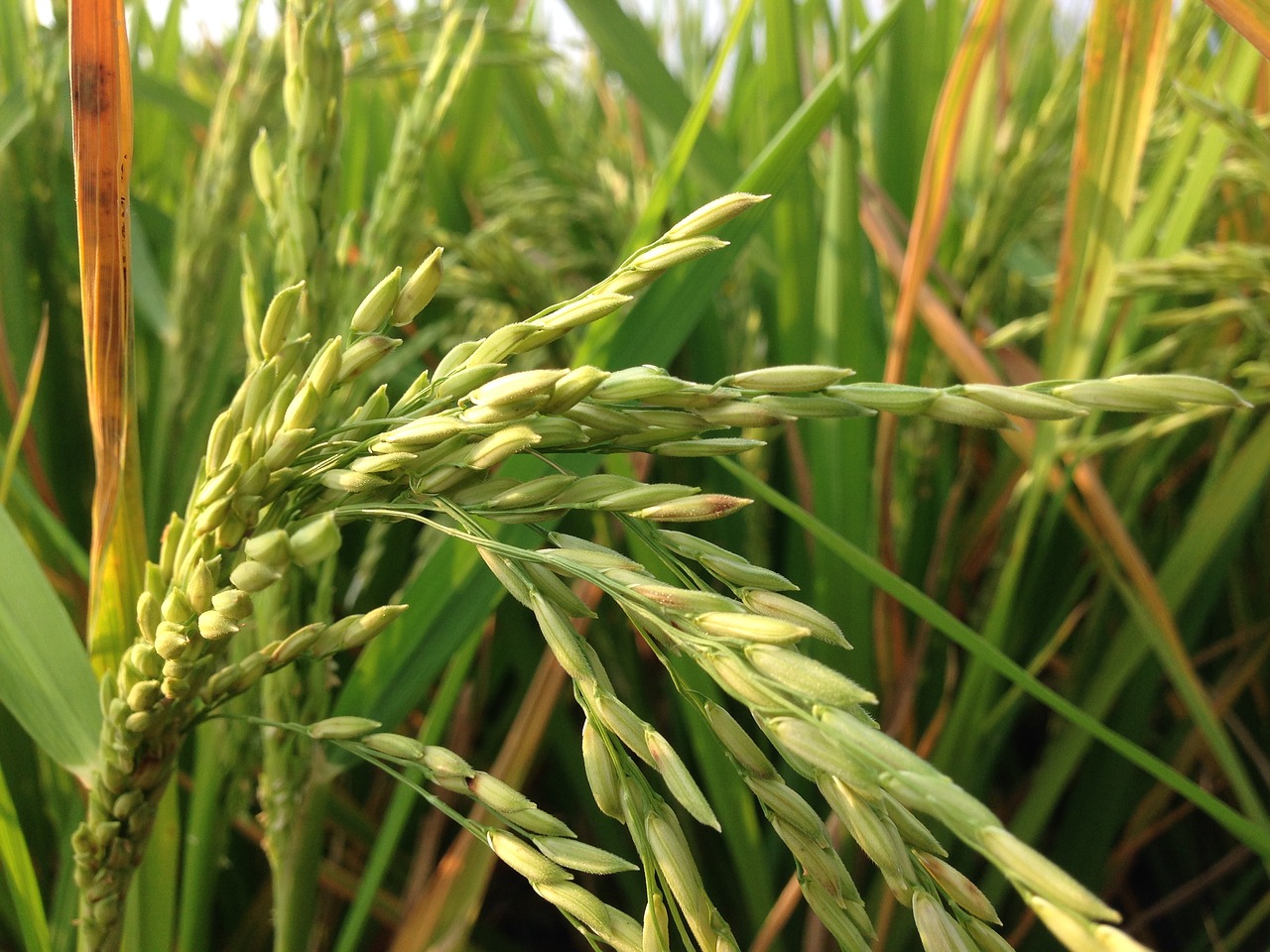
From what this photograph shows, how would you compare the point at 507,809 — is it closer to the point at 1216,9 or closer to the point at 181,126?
the point at 1216,9

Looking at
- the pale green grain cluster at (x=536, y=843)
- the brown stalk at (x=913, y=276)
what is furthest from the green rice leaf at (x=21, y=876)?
the brown stalk at (x=913, y=276)

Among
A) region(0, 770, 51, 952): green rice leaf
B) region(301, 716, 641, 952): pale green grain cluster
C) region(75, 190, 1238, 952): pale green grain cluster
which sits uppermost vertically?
region(75, 190, 1238, 952): pale green grain cluster

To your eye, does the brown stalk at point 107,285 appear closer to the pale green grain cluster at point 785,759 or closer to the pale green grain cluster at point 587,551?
the pale green grain cluster at point 587,551

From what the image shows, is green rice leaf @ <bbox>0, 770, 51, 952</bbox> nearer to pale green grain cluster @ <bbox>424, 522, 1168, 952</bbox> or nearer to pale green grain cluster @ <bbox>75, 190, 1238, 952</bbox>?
pale green grain cluster @ <bbox>75, 190, 1238, 952</bbox>

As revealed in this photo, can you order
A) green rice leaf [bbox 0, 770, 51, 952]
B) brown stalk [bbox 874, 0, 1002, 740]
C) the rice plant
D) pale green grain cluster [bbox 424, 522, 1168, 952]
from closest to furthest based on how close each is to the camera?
1. pale green grain cluster [bbox 424, 522, 1168, 952]
2. the rice plant
3. green rice leaf [bbox 0, 770, 51, 952]
4. brown stalk [bbox 874, 0, 1002, 740]

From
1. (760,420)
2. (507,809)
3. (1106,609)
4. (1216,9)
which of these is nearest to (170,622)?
(507,809)

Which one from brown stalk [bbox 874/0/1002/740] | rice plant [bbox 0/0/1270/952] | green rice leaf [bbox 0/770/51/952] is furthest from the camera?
brown stalk [bbox 874/0/1002/740]

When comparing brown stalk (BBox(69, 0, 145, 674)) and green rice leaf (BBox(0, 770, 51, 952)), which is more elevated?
brown stalk (BBox(69, 0, 145, 674))

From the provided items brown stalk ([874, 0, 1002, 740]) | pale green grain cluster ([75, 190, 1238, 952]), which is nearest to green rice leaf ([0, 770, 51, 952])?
pale green grain cluster ([75, 190, 1238, 952])
